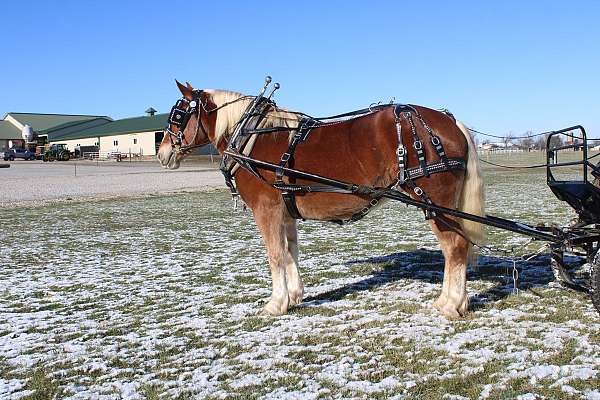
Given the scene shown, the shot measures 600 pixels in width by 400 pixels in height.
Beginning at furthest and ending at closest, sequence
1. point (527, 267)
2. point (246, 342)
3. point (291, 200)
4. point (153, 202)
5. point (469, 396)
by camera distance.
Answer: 1. point (153, 202)
2. point (527, 267)
3. point (291, 200)
4. point (246, 342)
5. point (469, 396)

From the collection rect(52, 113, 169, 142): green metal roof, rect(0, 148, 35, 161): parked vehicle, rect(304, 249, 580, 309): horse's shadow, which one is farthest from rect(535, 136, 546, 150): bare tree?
rect(0, 148, 35, 161): parked vehicle

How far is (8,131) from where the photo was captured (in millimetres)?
111688

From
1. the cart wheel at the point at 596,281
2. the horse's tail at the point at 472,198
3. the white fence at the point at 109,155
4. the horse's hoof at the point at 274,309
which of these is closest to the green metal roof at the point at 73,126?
the white fence at the point at 109,155

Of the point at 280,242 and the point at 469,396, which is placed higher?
the point at 280,242

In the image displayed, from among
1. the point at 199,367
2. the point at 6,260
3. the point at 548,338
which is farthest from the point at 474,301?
the point at 6,260

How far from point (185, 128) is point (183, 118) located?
127mm

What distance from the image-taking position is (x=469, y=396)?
368 cm

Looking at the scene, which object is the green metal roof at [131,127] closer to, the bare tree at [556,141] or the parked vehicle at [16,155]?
the parked vehicle at [16,155]

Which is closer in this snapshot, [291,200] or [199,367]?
[199,367]

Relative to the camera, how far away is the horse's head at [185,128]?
6.15 metres

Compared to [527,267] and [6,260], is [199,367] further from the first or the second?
[6,260]

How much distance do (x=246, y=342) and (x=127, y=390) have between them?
123cm

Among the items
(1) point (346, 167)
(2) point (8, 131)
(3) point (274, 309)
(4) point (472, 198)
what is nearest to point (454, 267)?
(4) point (472, 198)

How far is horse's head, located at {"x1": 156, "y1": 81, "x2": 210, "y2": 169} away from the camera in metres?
6.15
